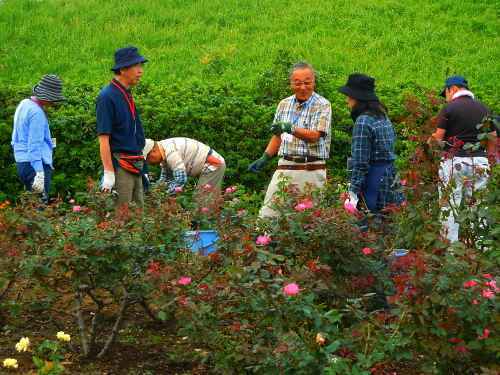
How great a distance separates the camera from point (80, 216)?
456 cm

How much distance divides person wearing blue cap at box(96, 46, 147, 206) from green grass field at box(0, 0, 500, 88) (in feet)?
19.0

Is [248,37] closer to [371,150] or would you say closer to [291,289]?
[371,150]

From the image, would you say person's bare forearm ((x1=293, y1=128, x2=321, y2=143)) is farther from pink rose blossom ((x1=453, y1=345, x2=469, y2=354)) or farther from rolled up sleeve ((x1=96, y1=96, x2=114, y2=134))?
pink rose blossom ((x1=453, y1=345, x2=469, y2=354))

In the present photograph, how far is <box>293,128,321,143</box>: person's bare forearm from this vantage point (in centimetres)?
594

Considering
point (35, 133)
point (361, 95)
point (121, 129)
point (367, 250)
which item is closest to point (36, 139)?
point (35, 133)

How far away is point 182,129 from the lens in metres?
8.88

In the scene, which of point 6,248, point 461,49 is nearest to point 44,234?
point 6,248

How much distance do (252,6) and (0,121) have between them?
805cm

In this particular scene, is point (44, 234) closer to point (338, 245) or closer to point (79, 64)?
point (338, 245)

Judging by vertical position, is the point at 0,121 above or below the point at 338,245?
below

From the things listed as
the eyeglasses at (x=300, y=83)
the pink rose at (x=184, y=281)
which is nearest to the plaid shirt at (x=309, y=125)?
the eyeglasses at (x=300, y=83)

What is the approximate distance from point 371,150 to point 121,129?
1538mm

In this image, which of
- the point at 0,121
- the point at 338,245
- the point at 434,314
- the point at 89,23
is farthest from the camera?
the point at 89,23

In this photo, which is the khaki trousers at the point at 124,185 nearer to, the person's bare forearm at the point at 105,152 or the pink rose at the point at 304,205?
the person's bare forearm at the point at 105,152
